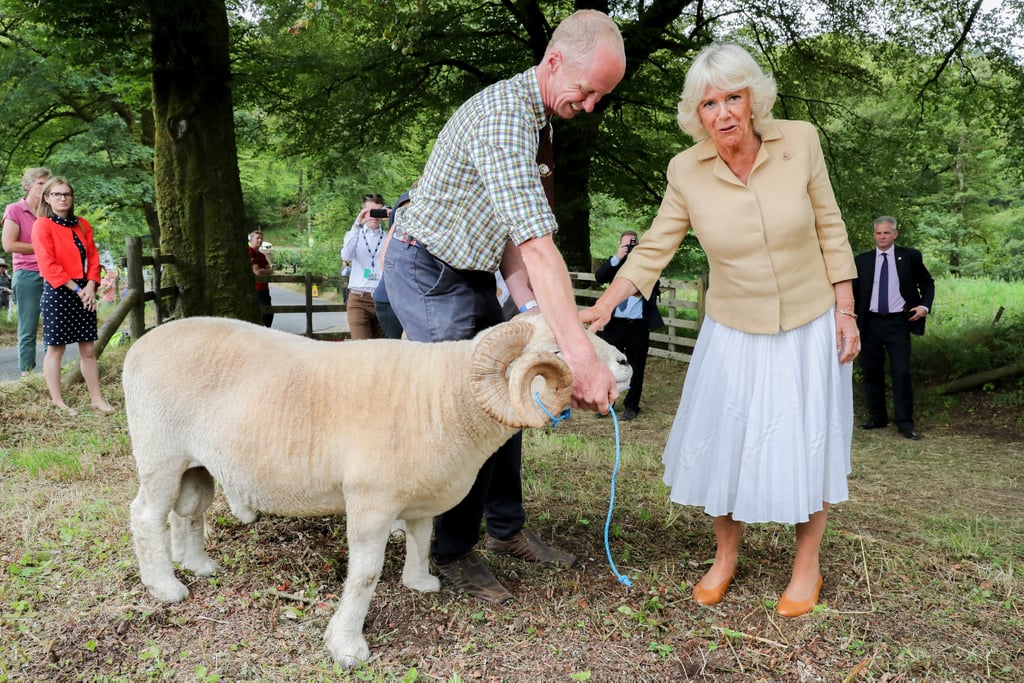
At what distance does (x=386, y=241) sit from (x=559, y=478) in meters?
2.62

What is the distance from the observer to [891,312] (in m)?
9.34

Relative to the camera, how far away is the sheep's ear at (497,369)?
2998 mm

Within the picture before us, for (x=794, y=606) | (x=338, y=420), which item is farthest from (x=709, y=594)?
(x=338, y=420)

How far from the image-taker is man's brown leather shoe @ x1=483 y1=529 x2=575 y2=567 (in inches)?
166

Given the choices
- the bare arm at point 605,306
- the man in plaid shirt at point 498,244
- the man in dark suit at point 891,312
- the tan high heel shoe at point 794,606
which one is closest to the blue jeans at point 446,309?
the man in plaid shirt at point 498,244

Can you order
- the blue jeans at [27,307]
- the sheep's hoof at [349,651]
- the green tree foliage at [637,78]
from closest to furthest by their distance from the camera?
1. the sheep's hoof at [349,651]
2. the blue jeans at [27,307]
3. the green tree foliage at [637,78]

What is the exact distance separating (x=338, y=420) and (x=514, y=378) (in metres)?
0.85

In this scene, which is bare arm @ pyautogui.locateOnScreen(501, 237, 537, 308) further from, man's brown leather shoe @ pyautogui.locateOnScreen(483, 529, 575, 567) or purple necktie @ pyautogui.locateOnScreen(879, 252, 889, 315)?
purple necktie @ pyautogui.locateOnScreen(879, 252, 889, 315)

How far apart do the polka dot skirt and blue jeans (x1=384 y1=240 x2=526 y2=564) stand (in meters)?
5.29

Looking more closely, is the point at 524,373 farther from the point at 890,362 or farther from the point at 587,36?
the point at 890,362

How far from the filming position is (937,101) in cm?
1241

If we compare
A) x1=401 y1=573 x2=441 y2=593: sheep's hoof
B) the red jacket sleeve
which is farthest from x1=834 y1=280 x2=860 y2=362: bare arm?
the red jacket sleeve

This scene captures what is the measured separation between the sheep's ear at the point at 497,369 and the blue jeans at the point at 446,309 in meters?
0.62

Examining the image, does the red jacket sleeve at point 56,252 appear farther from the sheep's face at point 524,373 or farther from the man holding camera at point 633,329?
the sheep's face at point 524,373
